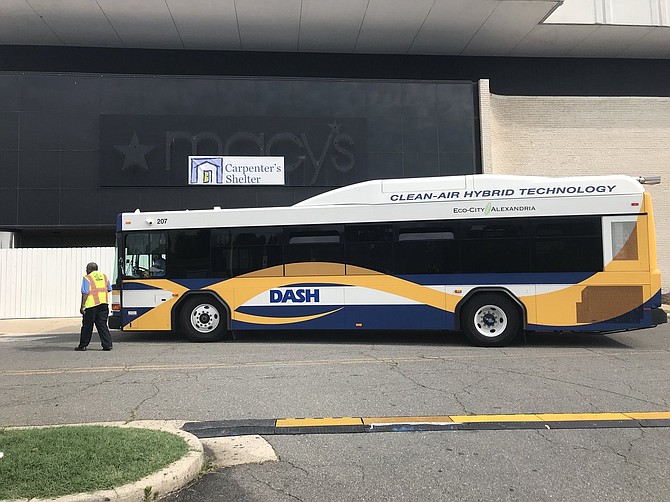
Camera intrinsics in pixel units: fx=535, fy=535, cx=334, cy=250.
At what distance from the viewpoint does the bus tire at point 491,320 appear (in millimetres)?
10500

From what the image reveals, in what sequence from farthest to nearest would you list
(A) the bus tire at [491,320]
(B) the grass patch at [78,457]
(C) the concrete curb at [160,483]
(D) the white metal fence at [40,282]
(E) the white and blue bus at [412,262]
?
(D) the white metal fence at [40,282] → (A) the bus tire at [491,320] → (E) the white and blue bus at [412,262] → (B) the grass patch at [78,457] → (C) the concrete curb at [160,483]

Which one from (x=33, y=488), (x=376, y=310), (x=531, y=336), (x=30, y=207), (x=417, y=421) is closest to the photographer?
(x=33, y=488)

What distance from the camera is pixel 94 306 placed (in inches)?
411

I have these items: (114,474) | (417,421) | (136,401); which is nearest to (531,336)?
(417,421)

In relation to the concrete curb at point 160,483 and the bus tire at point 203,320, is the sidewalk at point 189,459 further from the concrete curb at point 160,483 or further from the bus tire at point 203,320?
the bus tire at point 203,320

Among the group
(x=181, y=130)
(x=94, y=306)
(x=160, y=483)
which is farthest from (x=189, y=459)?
(x=181, y=130)

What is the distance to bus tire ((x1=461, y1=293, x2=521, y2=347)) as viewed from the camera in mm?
10500

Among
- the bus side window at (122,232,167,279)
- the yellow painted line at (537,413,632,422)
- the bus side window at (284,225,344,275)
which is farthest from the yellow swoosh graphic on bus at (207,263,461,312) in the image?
the yellow painted line at (537,413,632,422)

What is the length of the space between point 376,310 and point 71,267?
456 inches

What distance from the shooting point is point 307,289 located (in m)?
11.2

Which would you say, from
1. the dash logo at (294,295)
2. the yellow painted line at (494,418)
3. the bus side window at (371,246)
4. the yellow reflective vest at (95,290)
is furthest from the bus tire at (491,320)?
the yellow reflective vest at (95,290)

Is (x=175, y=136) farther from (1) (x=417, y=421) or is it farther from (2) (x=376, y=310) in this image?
(1) (x=417, y=421)

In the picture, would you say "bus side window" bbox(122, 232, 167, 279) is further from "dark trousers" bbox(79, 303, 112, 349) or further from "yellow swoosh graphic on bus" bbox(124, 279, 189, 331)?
"dark trousers" bbox(79, 303, 112, 349)

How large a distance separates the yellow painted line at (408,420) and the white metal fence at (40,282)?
14.7 metres
